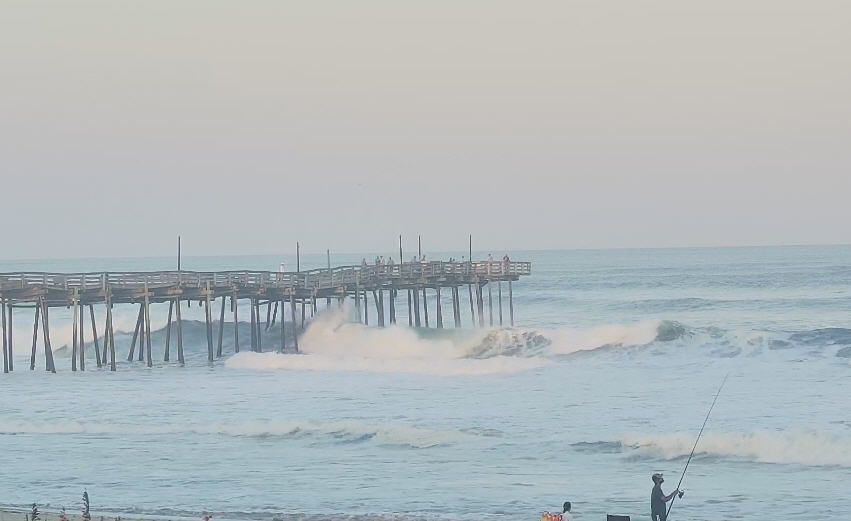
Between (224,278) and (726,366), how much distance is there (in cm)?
1899

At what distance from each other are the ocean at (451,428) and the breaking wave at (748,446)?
0.19 ft

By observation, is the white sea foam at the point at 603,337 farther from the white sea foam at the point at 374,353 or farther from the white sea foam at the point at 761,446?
the white sea foam at the point at 761,446

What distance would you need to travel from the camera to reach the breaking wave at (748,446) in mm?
29031

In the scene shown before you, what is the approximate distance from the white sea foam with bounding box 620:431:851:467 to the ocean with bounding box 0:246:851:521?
58mm

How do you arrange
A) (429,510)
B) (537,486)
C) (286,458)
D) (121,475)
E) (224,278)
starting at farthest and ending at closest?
(224,278) → (286,458) → (121,475) → (537,486) → (429,510)

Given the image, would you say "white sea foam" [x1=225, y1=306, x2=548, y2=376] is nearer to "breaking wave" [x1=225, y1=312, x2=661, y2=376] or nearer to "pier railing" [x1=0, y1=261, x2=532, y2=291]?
"breaking wave" [x1=225, y1=312, x2=661, y2=376]

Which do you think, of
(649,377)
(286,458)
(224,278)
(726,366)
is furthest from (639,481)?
(224,278)

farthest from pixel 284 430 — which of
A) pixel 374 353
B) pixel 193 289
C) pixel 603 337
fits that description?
pixel 603 337

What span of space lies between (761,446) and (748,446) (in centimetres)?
27

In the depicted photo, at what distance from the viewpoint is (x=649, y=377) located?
4506 centimetres

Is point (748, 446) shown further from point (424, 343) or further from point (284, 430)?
point (424, 343)

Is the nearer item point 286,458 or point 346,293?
point 286,458

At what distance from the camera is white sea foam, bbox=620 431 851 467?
28969 millimetres

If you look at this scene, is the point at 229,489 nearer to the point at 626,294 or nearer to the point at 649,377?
the point at 649,377
